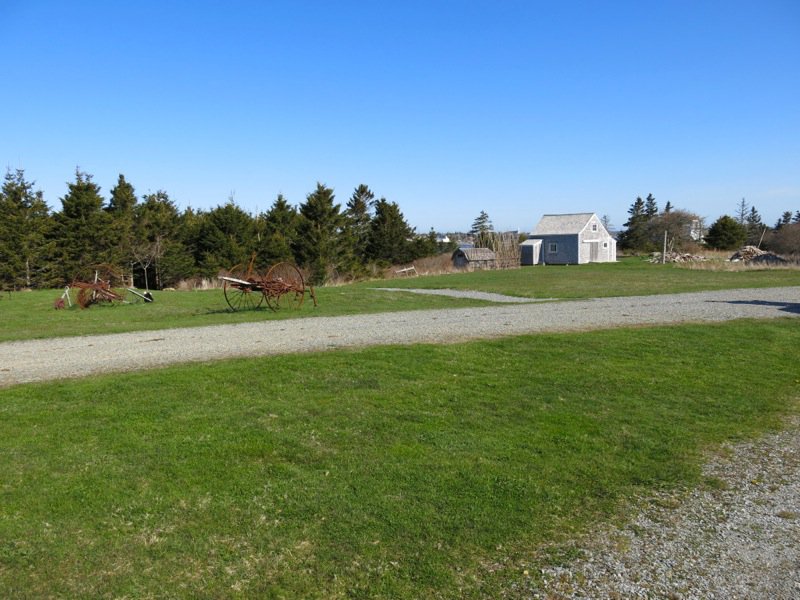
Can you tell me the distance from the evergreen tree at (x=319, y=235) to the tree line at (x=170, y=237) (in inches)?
2.6

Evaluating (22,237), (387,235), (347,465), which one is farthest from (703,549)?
(387,235)

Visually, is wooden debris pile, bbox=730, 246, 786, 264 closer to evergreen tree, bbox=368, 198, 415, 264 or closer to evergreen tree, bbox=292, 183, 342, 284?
evergreen tree, bbox=368, 198, 415, 264

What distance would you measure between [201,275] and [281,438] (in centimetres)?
3298

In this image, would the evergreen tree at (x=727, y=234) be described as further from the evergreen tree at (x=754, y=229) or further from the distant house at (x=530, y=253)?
the distant house at (x=530, y=253)

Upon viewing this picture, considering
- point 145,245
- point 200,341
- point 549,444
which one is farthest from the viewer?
point 145,245

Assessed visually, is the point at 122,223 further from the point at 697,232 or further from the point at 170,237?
the point at 697,232

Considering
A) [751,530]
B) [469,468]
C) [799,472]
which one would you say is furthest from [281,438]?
[799,472]

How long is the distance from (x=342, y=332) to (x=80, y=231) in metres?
25.3

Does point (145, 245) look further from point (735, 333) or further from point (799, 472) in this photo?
point (799, 472)

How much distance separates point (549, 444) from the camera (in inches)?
222

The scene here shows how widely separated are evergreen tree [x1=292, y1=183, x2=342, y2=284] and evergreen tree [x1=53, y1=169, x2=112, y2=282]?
11556 mm

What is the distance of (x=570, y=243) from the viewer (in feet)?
182

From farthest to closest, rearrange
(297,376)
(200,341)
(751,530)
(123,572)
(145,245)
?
(145,245) < (200,341) < (297,376) < (751,530) < (123,572)

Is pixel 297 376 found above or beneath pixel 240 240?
beneath
